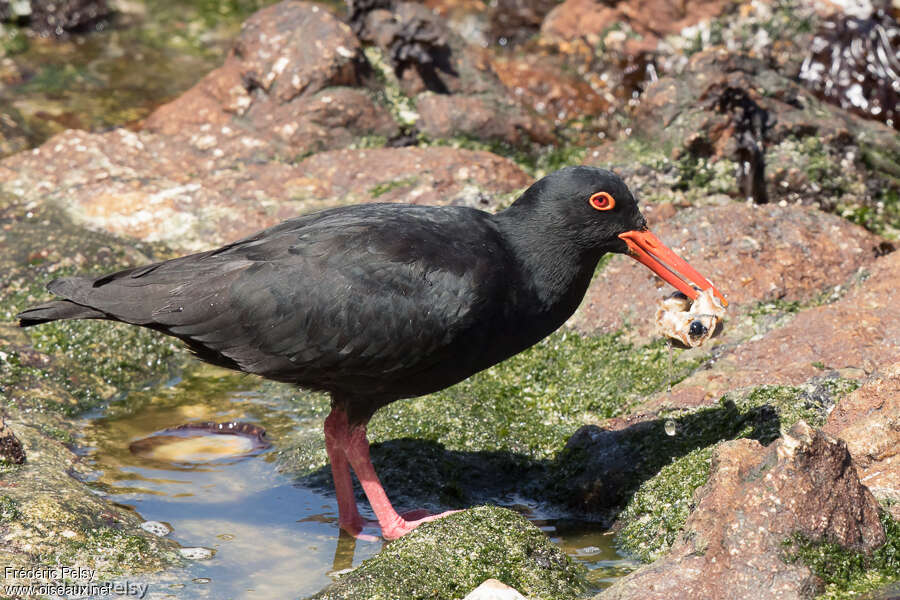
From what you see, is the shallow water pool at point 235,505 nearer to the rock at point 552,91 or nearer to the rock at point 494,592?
the rock at point 494,592

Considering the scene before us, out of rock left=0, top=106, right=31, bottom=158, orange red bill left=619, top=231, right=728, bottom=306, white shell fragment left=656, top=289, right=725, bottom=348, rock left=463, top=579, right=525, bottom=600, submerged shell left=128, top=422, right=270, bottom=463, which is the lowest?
submerged shell left=128, top=422, right=270, bottom=463

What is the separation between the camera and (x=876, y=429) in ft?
15.5

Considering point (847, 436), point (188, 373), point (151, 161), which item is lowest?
point (188, 373)

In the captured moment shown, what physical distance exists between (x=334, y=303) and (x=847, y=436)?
8.07ft

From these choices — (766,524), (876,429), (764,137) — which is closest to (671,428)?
(876,429)

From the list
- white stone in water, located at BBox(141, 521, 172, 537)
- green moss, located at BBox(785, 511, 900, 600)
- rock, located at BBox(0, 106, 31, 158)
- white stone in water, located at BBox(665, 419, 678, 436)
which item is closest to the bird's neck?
white stone in water, located at BBox(665, 419, 678, 436)

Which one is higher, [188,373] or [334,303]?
[334,303]

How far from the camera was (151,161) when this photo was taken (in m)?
9.05

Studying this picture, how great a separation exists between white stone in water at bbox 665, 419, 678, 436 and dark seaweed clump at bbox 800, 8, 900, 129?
6024 mm

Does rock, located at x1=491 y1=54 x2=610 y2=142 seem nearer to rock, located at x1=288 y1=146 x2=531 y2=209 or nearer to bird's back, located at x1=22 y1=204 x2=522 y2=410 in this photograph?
rock, located at x1=288 y1=146 x2=531 y2=209

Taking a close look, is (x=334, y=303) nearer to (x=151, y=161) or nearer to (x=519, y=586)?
(x=519, y=586)

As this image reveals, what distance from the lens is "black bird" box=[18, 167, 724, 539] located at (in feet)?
16.6

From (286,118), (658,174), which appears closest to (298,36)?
(286,118)

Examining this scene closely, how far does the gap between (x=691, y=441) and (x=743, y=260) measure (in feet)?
5.71
